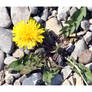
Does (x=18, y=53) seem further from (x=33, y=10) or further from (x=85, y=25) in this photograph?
(x=85, y=25)

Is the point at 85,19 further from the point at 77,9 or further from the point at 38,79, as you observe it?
the point at 38,79

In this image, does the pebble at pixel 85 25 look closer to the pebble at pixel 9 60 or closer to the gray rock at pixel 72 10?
the gray rock at pixel 72 10

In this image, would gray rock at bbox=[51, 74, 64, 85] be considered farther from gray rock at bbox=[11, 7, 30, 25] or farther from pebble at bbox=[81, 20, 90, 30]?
gray rock at bbox=[11, 7, 30, 25]

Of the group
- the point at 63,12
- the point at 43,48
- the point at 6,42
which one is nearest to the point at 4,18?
the point at 6,42

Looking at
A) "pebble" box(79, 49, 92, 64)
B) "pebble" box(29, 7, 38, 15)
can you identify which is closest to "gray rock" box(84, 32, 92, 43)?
"pebble" box(79, 49, 92, 64)

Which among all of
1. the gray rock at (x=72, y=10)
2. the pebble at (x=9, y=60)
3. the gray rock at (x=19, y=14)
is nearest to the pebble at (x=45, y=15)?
the gray rock at (x=19, y=14)

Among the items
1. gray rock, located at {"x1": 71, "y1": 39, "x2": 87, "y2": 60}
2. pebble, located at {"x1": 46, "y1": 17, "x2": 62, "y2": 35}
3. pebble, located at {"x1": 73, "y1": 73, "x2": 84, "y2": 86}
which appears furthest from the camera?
pebble, located at {"x1": 46, "y1": 17, "x2": 62, "y2": 35}
